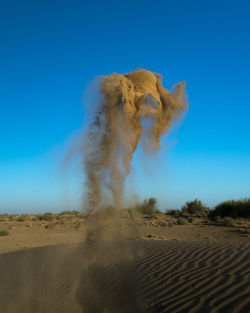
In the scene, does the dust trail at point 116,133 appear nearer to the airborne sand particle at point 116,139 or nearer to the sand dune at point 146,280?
the airborne sand particle at point 116,139

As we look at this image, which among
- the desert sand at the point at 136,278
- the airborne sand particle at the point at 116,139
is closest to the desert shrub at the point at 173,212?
the desert sand at the point at 136,278

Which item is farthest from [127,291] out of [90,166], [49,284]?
[90,166]

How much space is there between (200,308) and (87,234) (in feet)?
13.2

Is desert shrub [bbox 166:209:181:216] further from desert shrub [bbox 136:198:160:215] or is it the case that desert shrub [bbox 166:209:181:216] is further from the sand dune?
the sand dune

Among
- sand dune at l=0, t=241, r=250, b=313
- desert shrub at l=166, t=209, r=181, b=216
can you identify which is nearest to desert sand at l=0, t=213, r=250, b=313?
sand dune at l=0, t=241, r=250, b=313

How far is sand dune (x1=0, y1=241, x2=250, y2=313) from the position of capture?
17.7ft

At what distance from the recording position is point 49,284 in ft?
24.7

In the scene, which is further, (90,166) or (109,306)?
(90,166)

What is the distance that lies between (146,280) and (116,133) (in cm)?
374

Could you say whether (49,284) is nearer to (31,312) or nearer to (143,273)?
(31,312)

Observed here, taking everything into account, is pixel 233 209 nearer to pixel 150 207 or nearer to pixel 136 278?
pixel 150 207

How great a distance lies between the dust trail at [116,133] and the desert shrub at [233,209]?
16.2 m

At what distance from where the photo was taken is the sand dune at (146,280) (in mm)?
5391

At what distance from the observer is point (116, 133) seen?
7758 mm
